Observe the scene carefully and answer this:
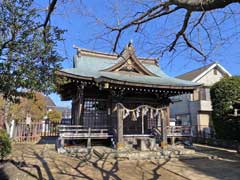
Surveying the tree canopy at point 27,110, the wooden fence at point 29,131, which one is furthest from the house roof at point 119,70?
the tree canopy at point 27,110

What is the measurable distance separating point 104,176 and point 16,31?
4.91m

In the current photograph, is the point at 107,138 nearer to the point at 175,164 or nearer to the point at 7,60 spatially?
the point at 175,164

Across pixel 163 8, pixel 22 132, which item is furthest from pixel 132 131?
pixel 163 8

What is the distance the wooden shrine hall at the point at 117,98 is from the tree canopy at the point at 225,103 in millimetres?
3073

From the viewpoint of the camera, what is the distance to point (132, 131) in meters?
14.9

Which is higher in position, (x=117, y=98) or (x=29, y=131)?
(x=117, y=98)

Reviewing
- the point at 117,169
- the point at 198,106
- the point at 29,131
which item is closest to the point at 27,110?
the point at 29,131

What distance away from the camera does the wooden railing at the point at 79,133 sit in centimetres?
1191

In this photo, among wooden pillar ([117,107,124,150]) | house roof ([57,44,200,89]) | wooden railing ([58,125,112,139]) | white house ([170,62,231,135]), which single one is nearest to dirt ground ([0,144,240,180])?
wooden railing ([58,125,112,139])

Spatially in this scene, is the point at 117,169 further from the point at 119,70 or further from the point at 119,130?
the point at 119,70

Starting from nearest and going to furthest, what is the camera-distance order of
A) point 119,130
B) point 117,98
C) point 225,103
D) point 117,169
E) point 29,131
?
point 117,169 → point 119,130 → point 117,98 → point 225,103 → point 29,131

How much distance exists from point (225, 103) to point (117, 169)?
33.2 ft

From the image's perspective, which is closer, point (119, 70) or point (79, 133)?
point (79, 133)

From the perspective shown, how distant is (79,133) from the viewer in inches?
484
